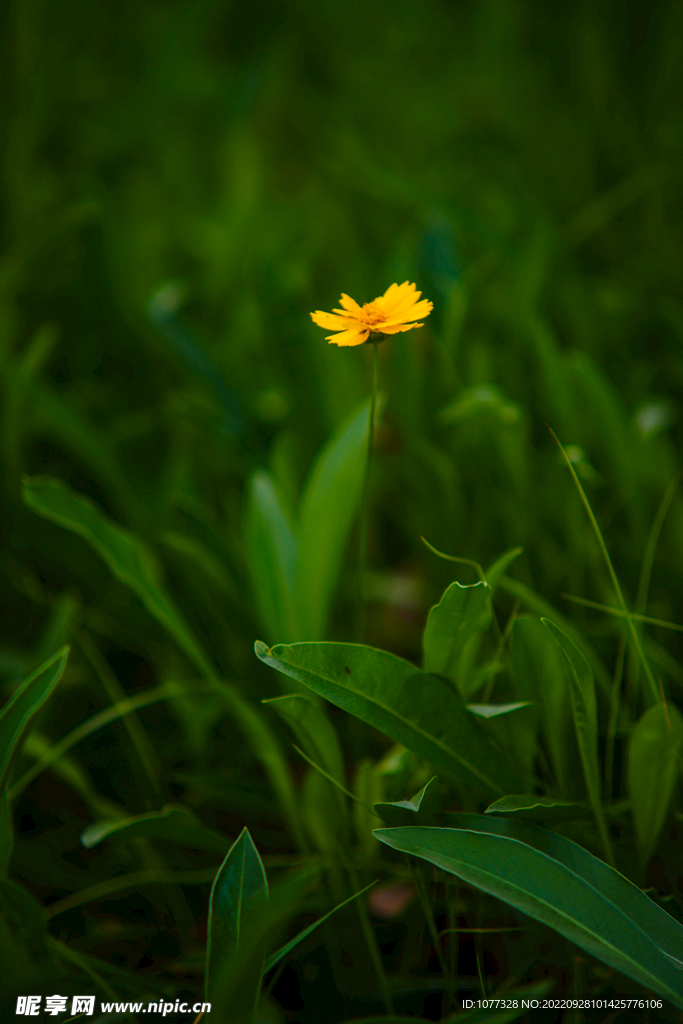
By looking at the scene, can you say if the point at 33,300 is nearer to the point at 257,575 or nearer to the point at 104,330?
the point at 104,330

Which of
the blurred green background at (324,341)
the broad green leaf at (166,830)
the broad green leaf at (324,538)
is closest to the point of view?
the broad green leaf at (166,830)

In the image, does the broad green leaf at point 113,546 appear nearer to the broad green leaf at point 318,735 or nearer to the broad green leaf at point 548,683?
the broad green leaf at point 318,735

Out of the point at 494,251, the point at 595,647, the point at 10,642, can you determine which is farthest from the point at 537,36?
the point at 10,642

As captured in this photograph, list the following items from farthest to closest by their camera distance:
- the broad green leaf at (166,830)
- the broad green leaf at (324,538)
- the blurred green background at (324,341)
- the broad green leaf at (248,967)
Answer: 1. the blurred green background at (324,341)
2. the broad green leaf at (324,538)
3. the broad green leaf at (166,830)
4. the broad green leaf at (248,967)

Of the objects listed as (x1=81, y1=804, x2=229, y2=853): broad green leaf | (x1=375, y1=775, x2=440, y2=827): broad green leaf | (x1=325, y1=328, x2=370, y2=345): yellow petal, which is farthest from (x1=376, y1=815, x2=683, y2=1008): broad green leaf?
(x1=325, y1=328, x2=370, y2=345): yellow petal

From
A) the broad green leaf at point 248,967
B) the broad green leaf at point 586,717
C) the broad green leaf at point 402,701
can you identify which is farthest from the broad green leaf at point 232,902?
the broad green leaf at point 586,717
